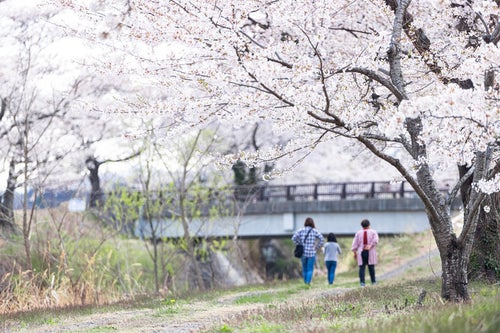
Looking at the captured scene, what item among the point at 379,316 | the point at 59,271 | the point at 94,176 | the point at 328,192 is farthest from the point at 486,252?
the point at 328,192

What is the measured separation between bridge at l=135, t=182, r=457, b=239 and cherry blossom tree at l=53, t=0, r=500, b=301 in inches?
806

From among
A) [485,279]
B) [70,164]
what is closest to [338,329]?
[485,279]

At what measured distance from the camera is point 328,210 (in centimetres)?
3294

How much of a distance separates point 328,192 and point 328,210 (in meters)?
1.05

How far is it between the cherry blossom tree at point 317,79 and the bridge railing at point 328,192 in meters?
21.6

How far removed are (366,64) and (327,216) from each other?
24306 millimetres

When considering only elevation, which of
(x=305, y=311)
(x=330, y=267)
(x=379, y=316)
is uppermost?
(x=379, y=316)

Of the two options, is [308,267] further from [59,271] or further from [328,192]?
[328,192]

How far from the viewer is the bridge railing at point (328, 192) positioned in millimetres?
32531

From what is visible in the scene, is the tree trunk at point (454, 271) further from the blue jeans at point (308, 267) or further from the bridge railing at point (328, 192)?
the bridge railing at point (328, 192)

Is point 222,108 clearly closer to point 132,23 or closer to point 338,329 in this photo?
point 132,23

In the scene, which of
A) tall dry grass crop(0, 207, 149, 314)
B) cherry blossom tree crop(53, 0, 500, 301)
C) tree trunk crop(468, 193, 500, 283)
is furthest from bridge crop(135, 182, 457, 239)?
cherry blossom tree crop(53, 0, 500, 301)

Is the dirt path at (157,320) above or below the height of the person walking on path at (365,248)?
below

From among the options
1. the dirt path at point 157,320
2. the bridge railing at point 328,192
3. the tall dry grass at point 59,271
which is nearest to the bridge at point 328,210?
the bridge railing at point 328,192
